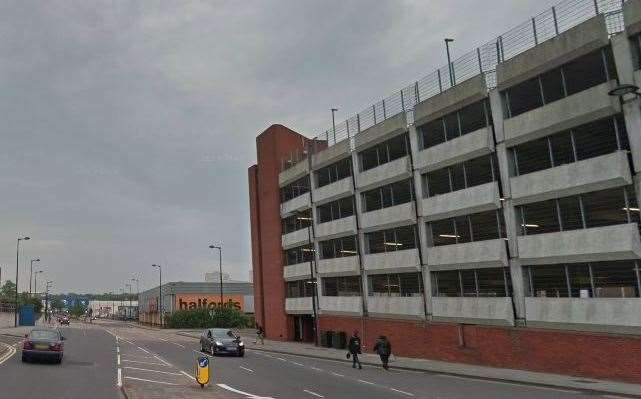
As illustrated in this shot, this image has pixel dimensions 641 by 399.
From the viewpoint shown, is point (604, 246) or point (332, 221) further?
point (332, 221)

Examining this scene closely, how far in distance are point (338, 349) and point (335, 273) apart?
616cm

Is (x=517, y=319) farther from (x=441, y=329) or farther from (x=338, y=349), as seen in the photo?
(x=338, y=349)

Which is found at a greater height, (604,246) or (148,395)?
(604,246)

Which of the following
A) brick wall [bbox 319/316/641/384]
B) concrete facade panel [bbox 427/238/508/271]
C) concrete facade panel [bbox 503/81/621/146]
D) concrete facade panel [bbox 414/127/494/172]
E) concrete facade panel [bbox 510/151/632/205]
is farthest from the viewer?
concrete facade panel [bbox 414/127/494/172]

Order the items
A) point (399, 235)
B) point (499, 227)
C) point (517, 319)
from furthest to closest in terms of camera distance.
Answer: point (399, 235) < point (499, 227) < point (517, 319)

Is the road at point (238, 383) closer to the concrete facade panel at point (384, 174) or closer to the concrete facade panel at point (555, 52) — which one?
the concrete facade panel at point (384, 174)

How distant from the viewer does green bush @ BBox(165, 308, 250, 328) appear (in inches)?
3142

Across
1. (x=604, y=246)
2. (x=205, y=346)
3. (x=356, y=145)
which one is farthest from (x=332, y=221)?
(x=604, y=246)

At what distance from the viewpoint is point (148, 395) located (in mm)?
15219

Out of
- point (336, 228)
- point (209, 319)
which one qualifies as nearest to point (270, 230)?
point (336, 228)

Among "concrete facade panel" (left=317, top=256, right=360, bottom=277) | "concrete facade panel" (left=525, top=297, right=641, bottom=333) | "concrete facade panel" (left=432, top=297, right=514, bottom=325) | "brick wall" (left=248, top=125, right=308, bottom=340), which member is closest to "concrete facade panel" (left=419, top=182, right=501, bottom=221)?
"concrete facade panel" (left=432, top=297, right=514, bottom=325)

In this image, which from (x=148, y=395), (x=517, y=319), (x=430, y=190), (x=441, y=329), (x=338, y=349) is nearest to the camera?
(x=148, y=395)

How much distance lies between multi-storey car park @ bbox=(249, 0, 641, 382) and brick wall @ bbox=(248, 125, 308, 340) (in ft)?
29.1

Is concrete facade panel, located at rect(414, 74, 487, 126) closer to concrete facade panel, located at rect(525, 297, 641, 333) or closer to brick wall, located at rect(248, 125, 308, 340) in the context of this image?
concrete facade panel, located at rect(525, 297, 641, 333)
